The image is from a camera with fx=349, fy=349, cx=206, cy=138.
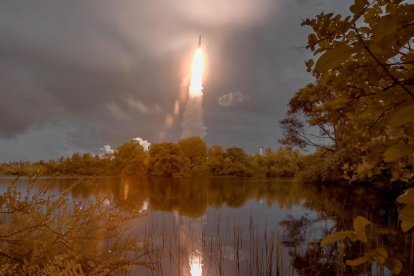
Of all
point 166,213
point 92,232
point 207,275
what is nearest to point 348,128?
point 92,232

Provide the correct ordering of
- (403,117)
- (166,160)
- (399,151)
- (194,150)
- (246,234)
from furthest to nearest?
(194,150)
(166,160)
(246,234)
(399,151)
(403,117)

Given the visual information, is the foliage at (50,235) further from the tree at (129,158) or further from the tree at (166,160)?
the tree at (129,158)

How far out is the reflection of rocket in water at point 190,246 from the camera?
30.7 ft

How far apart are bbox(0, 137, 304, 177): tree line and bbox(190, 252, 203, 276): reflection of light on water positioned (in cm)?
6745

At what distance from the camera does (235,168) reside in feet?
289

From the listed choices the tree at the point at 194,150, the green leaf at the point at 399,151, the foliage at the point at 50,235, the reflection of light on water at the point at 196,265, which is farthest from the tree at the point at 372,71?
the tree at the point at 194,150

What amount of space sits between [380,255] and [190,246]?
37.8ft

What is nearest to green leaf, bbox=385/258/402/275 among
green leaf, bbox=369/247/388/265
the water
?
green leaf, bbox=369/247/388/265

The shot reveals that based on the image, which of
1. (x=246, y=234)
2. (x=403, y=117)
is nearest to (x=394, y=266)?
(x=403, y=117)

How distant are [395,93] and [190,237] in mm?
13251

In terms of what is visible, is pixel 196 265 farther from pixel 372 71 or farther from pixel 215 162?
pixel 215 162

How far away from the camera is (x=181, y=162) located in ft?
278

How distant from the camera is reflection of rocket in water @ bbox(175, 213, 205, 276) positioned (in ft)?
30.7

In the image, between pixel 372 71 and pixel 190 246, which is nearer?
pixel 372 71
